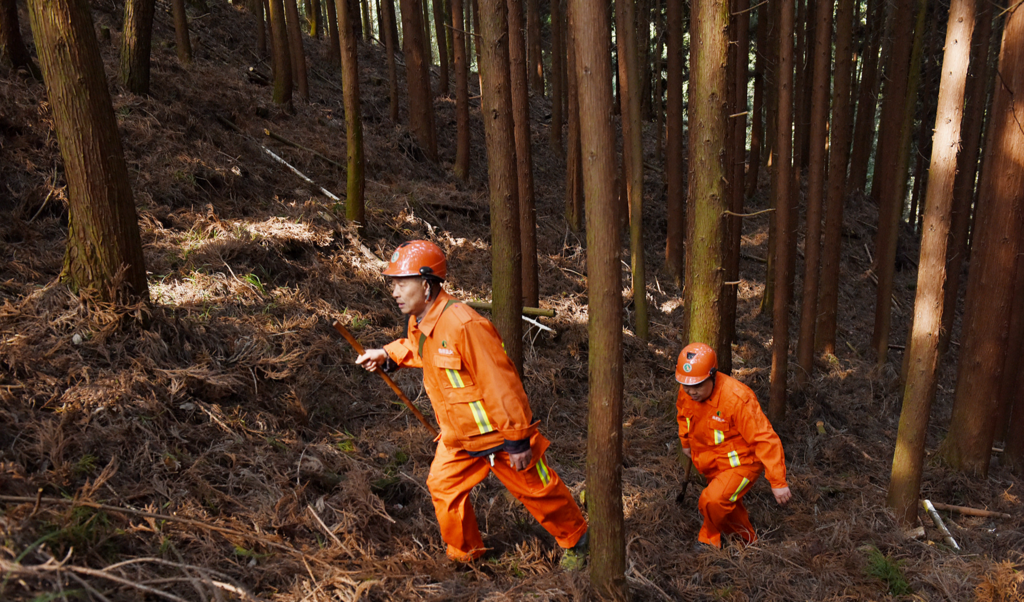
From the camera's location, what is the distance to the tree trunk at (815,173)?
7812mm

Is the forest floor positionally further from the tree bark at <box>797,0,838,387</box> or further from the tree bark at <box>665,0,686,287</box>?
the tree bark at <box>665,0,686,287</box>

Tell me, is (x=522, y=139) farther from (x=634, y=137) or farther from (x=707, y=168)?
(x=707, y=168)

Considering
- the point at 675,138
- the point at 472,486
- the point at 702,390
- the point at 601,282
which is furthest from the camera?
the point at 675,138

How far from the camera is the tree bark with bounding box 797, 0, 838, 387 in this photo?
7.81 metres

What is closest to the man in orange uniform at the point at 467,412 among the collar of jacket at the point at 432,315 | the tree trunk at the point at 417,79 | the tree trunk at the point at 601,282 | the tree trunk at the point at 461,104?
the collar of jacket at the point at 432,315

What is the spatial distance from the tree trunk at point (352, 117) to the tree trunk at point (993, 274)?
6288 mm

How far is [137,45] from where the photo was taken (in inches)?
310

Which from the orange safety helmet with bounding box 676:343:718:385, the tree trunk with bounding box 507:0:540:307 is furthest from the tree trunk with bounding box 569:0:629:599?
the tree trunk with bounding box 507:0:540:307

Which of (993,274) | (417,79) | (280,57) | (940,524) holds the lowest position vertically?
(940,524)

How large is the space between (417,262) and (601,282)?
1173 millimetres

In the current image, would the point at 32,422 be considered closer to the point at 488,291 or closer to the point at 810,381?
the point at 488,291

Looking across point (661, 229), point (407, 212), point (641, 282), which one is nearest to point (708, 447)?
point (641, 282)

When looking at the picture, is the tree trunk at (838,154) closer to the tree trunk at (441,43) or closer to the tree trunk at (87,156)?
the tree trunk at (87,156)

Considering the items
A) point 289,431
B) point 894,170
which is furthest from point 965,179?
point 289,431
